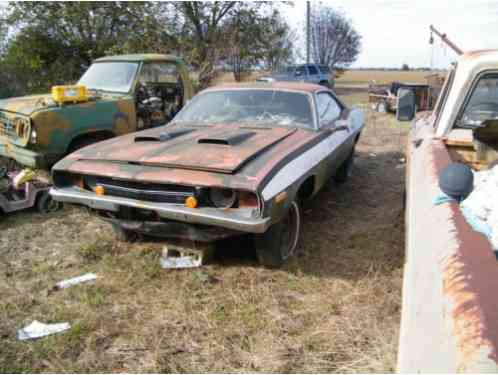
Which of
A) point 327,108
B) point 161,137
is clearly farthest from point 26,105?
point 327,108

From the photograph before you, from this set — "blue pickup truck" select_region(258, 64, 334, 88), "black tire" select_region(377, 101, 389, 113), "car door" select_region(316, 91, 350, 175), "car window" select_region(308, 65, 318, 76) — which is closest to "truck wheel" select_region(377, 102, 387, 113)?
"black tire" select_region(377, 101, 389, 113)

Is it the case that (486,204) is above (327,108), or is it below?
below

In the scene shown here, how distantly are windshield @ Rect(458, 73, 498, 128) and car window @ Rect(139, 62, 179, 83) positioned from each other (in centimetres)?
470

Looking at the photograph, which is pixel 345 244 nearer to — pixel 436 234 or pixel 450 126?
pixel 450 126

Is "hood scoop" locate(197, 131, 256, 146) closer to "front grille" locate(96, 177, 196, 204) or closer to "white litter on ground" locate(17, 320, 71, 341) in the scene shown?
"front grille" locate(96, 177, 196, 204)

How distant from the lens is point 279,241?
10.3ft

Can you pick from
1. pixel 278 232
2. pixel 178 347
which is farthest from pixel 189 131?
pixel 178 347

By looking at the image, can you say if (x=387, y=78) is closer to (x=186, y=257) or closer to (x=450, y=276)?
(x=186, y=257)

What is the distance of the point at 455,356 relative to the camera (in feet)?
3.21

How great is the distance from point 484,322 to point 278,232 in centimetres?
213

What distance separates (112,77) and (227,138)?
3637 millimetres

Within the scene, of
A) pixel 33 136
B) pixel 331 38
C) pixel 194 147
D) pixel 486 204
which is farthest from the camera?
pixel 331 38

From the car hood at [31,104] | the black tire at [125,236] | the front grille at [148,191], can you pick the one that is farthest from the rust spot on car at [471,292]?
the car hood at [31,104]

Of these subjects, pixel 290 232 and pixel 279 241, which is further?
pixel 290 232
